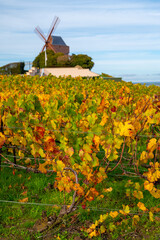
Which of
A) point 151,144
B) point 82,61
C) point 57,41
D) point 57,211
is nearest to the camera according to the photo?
point 151,144

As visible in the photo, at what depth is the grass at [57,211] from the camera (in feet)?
10.8

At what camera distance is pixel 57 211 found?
12.2ft

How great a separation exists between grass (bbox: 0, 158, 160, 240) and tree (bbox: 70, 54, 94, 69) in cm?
4781

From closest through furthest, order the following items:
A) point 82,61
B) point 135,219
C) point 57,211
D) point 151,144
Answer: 1. point 151,144
2. point 135,219
3. point 57,211
4. point 82,61

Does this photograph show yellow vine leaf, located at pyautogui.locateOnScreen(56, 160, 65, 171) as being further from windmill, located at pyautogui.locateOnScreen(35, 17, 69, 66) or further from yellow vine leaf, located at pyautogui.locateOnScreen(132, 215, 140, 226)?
windmill, located at pyautogui.locateOnScreen(35, 17, 69, 66)

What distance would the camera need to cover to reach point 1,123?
15.4ft

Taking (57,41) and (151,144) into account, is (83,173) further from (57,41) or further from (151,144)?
(57,41)

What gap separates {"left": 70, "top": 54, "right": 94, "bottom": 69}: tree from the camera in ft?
167

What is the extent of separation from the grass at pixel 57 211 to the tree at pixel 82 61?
47.8 metres

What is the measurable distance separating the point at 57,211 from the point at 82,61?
48.9 meters

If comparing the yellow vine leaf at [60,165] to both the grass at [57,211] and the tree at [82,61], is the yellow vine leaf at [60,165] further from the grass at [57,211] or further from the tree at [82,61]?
the tree at [82,61]

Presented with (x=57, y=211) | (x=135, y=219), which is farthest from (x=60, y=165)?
(x=135, y=219)

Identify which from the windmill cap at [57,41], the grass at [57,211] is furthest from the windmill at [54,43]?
the grass at [57,211]

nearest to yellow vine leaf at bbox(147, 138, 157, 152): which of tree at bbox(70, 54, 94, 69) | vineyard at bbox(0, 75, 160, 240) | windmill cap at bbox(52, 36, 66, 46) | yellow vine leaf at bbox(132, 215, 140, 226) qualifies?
vineyard at bbox(0, 75, 160, 240)
